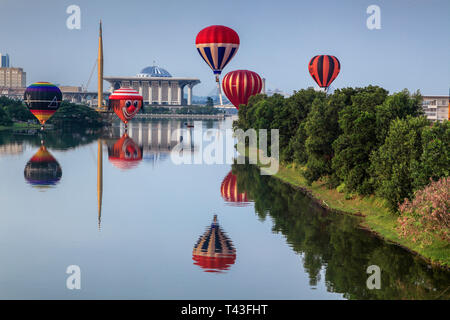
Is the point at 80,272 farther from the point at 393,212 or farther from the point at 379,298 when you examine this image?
the point at 393,212

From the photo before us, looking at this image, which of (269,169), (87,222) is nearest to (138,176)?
(269,169)

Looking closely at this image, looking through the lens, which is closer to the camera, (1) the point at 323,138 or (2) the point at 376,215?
(2) the point at 376,215

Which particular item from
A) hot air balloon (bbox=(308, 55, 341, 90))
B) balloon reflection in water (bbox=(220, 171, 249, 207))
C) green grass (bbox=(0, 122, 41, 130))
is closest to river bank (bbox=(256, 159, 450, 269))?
balloon reflection in water (bbox=(220, 171, 249, 207))

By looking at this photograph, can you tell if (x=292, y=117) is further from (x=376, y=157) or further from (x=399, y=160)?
(x=399, y=160)

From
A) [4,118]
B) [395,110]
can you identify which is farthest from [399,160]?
[4,118]
